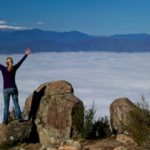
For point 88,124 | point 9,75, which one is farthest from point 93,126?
point 9,75

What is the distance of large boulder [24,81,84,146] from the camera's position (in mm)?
15797

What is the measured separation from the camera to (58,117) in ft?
52.2

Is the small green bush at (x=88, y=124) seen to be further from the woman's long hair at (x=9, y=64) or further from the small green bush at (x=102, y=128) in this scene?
the woman's long hair at (x=9, y=64)

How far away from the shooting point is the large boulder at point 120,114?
1545cm

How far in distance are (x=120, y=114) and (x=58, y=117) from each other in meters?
1.94

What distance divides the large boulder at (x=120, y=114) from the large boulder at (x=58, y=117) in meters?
1.00

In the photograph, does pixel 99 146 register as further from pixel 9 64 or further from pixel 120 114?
pixel 9 64

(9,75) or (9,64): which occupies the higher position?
(9,64)

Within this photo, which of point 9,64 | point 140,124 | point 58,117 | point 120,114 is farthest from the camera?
point 58,117

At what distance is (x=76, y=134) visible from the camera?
1589 centimetres

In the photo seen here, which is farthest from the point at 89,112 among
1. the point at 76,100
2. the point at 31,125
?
the point at 31,125

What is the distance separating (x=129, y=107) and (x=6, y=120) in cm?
390

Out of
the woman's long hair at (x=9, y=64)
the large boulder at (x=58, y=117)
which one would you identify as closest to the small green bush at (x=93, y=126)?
the large boulder at (x=58, y=117)

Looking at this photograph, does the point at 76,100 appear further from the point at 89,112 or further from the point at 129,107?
the point at 129,107
